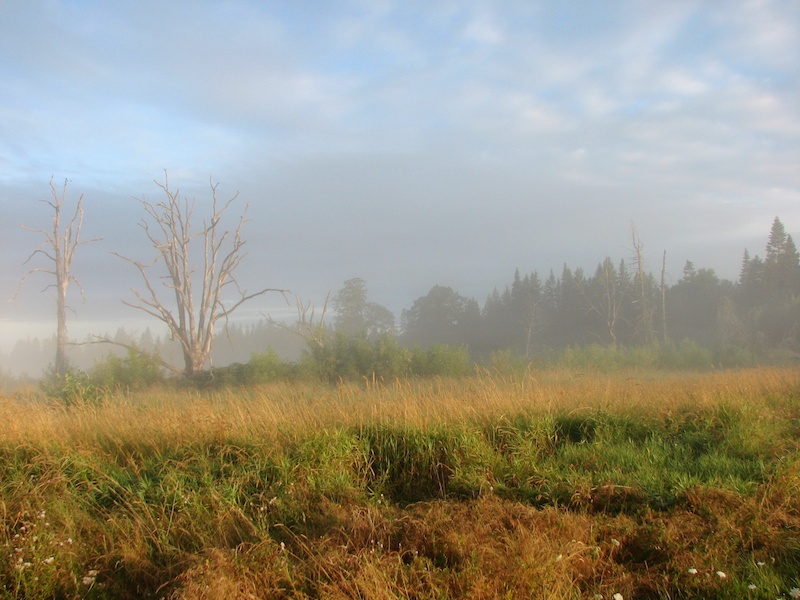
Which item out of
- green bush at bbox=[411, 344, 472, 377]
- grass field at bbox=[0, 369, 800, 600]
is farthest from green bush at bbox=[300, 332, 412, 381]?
grass field at bbox=[0, 369, 800, 600]

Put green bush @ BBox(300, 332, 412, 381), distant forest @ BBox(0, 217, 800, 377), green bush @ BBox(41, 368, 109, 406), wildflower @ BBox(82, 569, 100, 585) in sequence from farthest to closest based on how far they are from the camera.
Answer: distant forest @ BBox(0, 217, 800, 377), green bush @ BBox(300, 332, 412, 381), green bush @ BBox(41, 368, 109, 406), wildflower @ BBox(82, 569, 100, 585)

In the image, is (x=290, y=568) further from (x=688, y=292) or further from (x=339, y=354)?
(x=688, y=292)

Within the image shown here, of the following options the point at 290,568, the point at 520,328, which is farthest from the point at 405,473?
the point at 520,328

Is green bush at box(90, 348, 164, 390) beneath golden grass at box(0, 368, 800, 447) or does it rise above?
beneath

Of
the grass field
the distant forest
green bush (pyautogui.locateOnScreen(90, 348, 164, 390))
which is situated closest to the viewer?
the grass field

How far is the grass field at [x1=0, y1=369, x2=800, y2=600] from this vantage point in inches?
143

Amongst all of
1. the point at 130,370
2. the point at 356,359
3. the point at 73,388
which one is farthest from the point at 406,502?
the point at 130,370

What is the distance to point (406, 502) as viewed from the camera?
5.36m

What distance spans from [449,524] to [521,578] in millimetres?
901

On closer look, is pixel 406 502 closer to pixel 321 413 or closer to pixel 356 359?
pixel 321 413

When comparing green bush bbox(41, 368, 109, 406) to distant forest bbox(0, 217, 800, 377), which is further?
distant forest bbox(0, 217, 800, 377)

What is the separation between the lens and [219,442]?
251 inches

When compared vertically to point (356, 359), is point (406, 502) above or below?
below

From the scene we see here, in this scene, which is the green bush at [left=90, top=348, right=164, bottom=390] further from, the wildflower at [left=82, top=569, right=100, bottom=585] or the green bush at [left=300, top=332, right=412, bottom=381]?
the wildflower at [left=82, top=569, right=100, bottom=585]
